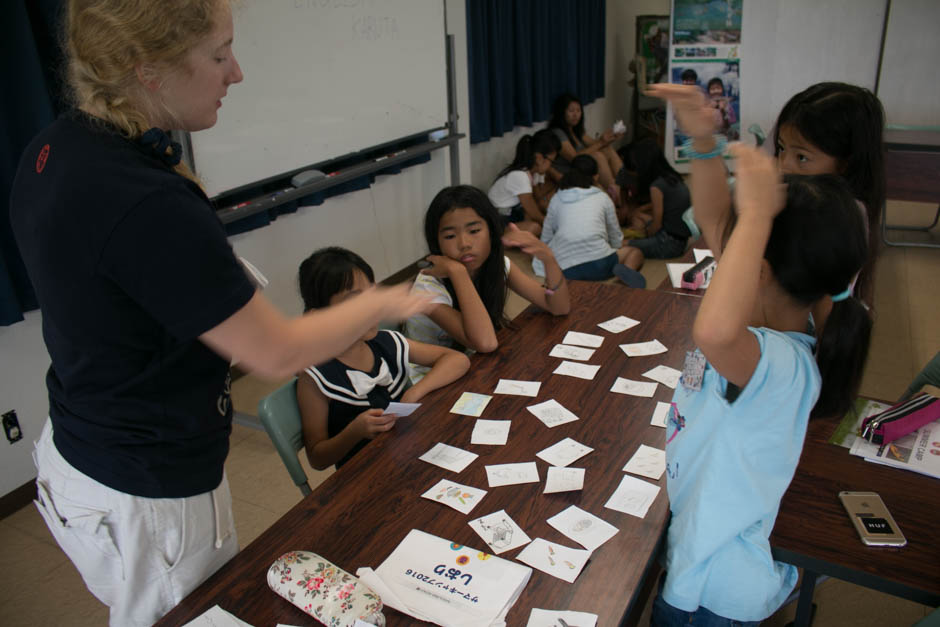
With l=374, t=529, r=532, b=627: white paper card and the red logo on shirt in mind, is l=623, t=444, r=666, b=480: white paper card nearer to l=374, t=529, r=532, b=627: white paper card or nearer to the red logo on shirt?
l=374, t=529, r=532, b=627: white paper card

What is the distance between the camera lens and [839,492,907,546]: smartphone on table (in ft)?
4.42

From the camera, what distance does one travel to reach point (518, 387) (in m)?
1.87

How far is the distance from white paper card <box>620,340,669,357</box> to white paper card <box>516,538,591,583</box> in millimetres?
883

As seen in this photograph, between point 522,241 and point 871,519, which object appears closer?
point 871,519

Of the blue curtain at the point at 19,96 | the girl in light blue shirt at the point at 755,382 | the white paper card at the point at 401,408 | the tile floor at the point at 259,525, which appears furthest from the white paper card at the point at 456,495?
the blue curtain at the point at 19,96

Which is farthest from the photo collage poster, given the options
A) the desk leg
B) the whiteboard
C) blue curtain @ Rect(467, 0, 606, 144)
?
the desk leg

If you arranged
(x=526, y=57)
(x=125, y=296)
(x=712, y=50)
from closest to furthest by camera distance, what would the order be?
1. (x=125, y=296)
2. (x=526, y=57)
3. (x=712, y=50)

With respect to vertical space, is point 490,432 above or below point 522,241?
below

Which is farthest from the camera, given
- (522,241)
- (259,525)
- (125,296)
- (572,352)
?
(259,525)

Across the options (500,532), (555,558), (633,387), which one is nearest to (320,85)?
(633,387)

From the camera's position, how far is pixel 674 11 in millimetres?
6727

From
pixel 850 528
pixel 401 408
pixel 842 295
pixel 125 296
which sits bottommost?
pixel 850 528

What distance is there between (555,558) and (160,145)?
0.97 meters

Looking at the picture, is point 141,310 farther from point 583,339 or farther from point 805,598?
point 805,598
